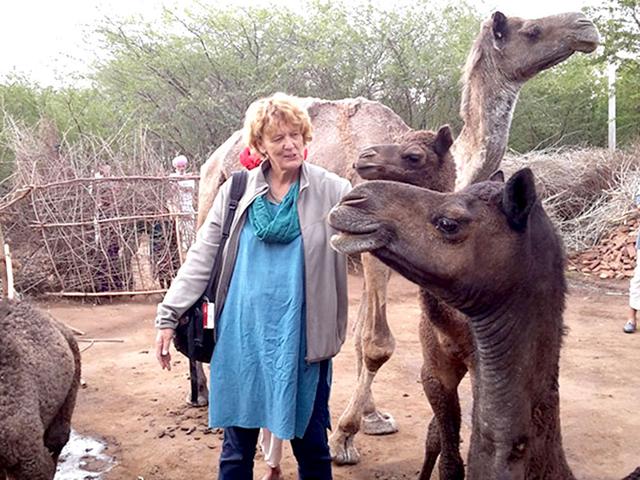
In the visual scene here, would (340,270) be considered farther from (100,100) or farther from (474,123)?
(100,100)

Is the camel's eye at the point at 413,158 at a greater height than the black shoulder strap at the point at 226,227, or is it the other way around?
the camel's eye at the point at 413,158

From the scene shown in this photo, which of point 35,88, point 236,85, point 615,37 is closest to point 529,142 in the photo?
point 615,37

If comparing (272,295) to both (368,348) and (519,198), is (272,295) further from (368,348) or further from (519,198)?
(368,348)

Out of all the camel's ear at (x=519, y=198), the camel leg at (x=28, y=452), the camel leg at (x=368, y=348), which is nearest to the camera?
the camel's ear at (x=519, y=198)

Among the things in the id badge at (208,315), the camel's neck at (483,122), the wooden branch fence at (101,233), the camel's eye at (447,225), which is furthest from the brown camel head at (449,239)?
the wooden branch fence at (101,233)

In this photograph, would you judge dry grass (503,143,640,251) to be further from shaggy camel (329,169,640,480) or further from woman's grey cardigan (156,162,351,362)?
shaggy camel (329,169,640,480)

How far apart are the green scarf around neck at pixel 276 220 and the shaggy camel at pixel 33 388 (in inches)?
60.2

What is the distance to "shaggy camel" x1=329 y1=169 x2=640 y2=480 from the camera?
2.25m

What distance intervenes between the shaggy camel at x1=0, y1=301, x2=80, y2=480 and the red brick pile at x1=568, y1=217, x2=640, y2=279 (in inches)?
399

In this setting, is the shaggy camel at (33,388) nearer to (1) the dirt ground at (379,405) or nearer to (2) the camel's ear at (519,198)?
(1) the dirt ground at (379,405)

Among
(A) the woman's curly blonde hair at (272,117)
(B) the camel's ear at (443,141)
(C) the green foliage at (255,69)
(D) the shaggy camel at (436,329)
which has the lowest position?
(D) the shaggy camel at (436,329)

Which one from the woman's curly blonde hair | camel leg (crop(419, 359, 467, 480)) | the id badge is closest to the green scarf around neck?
the woman's curly blonde hair

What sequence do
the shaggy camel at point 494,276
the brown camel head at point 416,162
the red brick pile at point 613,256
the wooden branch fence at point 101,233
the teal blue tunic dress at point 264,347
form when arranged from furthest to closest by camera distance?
1. the red brick pile at point 613,256
2. the wooden branch fence at point 101,233
3. the brown camel head at point 416,162
4. the teal blue tunic dress at point 264,347
5. the shaggy camel at point 494,276

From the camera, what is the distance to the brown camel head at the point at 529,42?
15.1 ft
